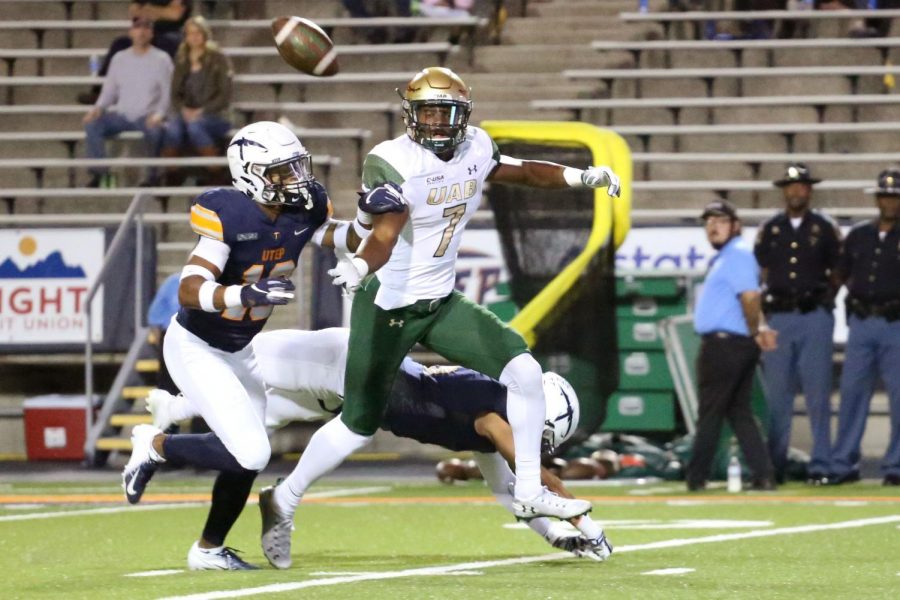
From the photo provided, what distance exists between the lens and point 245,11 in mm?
15961

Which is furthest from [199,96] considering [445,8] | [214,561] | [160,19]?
[214,561]

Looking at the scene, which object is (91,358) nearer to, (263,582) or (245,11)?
(245,11)

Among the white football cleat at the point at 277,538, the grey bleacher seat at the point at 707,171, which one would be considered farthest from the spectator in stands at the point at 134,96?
the white football cleat at the point at 277,538

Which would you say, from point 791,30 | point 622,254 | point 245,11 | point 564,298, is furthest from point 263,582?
point 245,11

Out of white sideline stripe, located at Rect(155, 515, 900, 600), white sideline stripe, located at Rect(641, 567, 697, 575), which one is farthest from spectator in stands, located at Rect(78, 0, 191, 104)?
white sideline stripe, located at Rect(641, 567, 697, 575)

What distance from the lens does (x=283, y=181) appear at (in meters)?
6.18

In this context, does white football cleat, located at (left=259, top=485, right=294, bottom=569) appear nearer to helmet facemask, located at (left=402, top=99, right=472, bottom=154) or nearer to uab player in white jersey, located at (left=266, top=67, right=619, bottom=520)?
uab player in white jersey, located at (left=266, top=67, right=619, bottom=520)

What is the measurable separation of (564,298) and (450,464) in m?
1.20

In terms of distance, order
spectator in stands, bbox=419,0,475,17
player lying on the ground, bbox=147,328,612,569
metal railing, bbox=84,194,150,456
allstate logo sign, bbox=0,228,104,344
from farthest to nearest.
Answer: spectator in stands, bbox=419,0,475,17
allstate logo sign, bbox=0,228,104,344
metal railing, bbox=84,194,150,456
player lying on the ground, bbox=147,328,612,569

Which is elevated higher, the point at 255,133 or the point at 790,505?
the point at 255,133

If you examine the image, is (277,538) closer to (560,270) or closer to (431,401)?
(431,401)

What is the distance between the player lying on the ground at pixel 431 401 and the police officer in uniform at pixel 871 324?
162 inches

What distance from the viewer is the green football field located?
5477 mm

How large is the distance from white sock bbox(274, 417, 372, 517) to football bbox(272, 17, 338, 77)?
2216 mm
